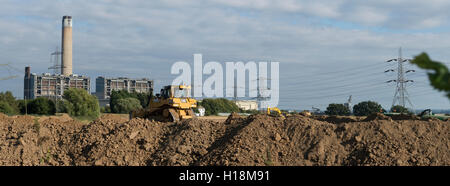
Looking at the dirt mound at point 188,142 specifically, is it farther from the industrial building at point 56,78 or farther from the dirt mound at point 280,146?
the industrial building at point 56,78

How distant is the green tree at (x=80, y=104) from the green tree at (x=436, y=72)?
55.3 m

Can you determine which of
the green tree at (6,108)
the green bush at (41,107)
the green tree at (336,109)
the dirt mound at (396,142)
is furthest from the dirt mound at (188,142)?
the green bush at (41,107)

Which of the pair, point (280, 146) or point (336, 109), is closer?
point (280, 146)

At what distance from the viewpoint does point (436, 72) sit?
9.31ft

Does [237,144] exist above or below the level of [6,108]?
above

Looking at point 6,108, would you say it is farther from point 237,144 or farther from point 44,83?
point 237,144

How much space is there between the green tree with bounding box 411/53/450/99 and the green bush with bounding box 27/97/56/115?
60.1m

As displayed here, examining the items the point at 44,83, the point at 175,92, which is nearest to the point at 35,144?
the point at 175,92

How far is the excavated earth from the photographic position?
38.1ft

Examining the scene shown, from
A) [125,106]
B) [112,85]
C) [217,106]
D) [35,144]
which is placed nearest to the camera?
[35,144]

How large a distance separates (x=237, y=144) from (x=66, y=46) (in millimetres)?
78683

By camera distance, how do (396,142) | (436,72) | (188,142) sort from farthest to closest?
(188,142)
(396,142)
(436,72)
